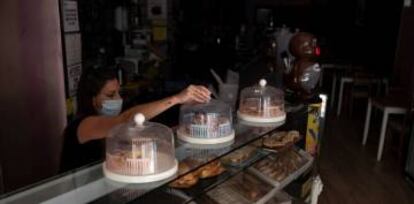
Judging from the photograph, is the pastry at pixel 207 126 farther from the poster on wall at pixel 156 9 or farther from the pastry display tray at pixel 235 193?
the poster on wall at pixel 156 9

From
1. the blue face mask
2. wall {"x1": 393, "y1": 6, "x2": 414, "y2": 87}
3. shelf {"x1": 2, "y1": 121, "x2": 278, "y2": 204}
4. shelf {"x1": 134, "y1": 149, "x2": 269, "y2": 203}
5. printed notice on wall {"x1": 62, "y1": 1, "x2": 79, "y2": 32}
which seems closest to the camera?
shelf {"x1": 2, "y1": 121, "x2": 278, "y2": 204}

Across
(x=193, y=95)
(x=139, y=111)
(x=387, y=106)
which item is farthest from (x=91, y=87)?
(x=387, y=106)

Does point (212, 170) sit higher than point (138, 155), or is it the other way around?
point (138, 155)

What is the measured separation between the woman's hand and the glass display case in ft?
0.84

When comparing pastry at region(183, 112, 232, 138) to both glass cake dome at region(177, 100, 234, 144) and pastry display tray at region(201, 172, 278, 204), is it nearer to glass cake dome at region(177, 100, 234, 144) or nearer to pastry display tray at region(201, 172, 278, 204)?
glass cake dome at region(177, 100, 234, 144)

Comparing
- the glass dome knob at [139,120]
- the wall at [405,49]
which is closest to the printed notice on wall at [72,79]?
the glass dome knob at [139,120]

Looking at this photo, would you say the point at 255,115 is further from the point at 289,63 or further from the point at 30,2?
the point at 30,2

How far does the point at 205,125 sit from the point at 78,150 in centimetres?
68

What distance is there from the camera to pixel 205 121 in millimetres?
1413

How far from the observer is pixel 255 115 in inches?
66.4

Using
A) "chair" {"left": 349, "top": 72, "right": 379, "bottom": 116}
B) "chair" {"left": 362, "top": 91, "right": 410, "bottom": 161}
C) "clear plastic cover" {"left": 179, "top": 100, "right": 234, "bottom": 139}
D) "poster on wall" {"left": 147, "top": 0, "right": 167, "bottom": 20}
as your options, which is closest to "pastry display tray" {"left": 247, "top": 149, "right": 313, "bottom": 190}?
"clear plastic cover" {"left": 179, "top": 100, "right": 234, "bottom": 139}

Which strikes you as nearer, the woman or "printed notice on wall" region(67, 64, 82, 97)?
the woman

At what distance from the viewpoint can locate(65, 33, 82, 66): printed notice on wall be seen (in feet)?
8.66

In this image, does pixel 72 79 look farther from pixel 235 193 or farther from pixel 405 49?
pixel 405 49
